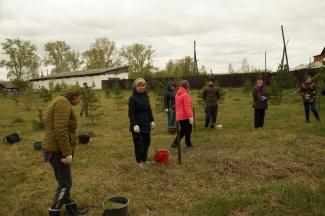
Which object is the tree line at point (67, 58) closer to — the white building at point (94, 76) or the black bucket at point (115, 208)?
the white building at point (94, 76)

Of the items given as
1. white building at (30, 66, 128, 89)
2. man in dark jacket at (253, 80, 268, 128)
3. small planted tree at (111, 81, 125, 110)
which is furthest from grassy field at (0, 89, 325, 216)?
white building at (30, 66, 128, 89)

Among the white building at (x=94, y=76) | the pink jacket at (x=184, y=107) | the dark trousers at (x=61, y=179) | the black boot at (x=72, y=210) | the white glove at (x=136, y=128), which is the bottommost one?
the black boot at (x=72, y=210)

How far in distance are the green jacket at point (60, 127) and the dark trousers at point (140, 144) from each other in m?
2.37

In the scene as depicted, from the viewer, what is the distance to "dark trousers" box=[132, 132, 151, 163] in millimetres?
6402

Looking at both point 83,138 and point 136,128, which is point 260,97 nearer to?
point 136,128

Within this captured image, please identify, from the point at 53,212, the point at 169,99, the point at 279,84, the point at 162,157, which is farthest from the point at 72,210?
the point at 279,84

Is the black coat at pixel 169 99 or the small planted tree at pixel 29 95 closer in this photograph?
the black coat at pixel 169 99

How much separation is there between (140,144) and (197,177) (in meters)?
1.30

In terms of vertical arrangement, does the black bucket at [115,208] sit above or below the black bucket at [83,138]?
below

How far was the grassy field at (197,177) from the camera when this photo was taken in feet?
15.3

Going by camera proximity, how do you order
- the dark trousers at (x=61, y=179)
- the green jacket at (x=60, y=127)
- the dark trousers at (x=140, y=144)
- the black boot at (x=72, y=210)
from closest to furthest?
the green jacket at (x=60, y=127)
the dark trousers at (x=61, y=179)
the black boot at (x=72, y=210)
the dark trousers at (x=140, y=144)

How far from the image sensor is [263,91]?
10.1 meters

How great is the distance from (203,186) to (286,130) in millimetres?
5418

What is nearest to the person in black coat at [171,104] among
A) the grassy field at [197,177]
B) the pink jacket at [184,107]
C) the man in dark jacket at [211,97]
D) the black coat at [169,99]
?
the black coat at [169,99]
